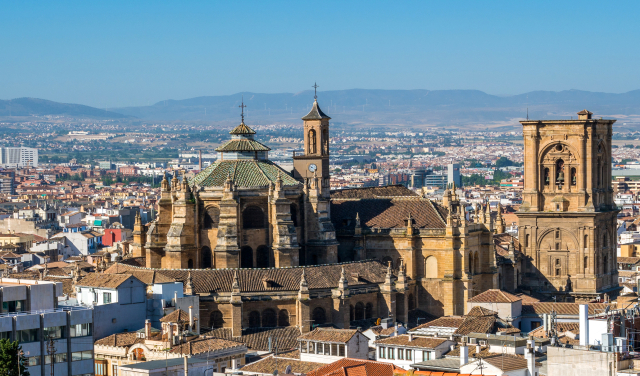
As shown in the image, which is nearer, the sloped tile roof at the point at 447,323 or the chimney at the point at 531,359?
the chimney at the point at 531,359

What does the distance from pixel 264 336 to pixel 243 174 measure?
1321 centimetres

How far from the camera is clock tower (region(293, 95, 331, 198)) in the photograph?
9869 centimetres

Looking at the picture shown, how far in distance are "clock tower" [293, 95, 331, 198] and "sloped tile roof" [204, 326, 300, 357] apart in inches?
907

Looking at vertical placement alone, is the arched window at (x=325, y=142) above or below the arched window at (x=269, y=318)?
above

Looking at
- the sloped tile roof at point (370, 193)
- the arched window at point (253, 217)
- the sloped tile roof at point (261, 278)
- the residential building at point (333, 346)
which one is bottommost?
the residential building at point (333, 346)

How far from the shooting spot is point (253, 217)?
8388 centimetres

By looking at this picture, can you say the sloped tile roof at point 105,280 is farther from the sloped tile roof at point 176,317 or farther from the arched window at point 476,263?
the arched window at point 476,263

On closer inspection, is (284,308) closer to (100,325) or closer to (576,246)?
(100,325)

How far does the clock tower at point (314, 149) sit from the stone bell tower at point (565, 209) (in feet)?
44.6

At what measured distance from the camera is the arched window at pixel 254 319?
253ft

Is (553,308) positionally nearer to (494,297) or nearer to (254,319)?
(494,297)

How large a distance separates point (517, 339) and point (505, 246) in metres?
36.9

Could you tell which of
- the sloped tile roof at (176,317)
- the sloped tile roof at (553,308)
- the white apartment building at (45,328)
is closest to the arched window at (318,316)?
the sloped tile roof at (176,317)

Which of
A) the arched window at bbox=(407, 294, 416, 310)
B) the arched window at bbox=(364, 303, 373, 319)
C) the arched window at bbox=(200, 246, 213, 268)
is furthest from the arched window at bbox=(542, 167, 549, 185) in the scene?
the arched window at bbox=(200, 246, 213, 268)
